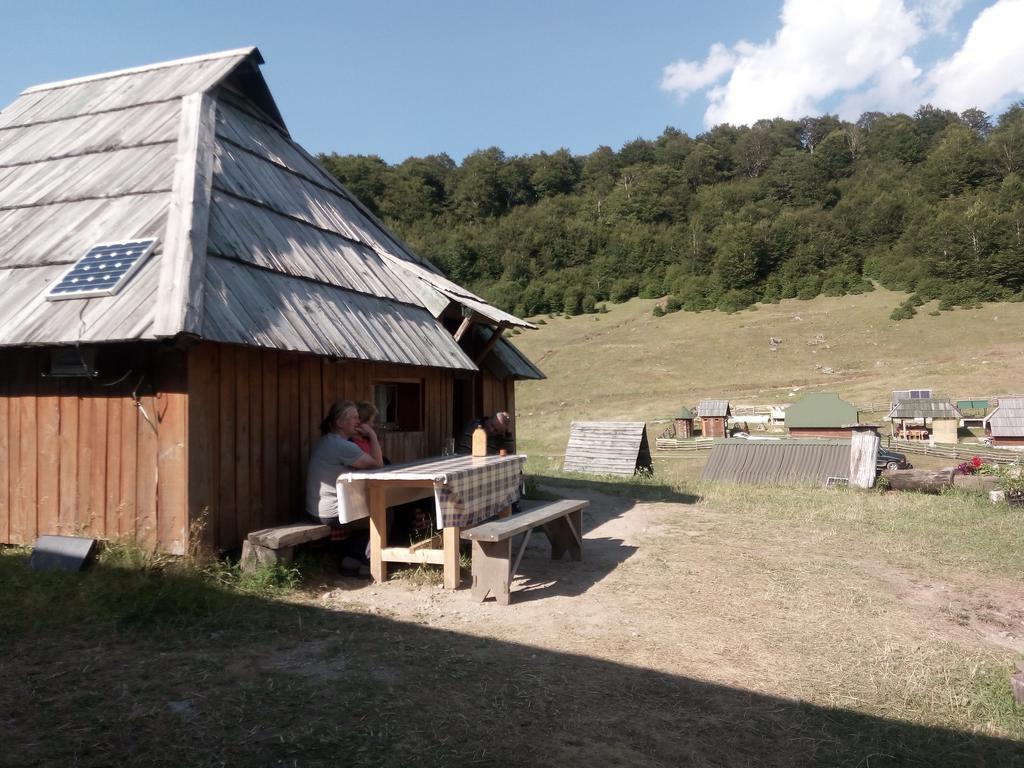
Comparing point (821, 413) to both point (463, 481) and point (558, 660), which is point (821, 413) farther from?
point (558, 660)

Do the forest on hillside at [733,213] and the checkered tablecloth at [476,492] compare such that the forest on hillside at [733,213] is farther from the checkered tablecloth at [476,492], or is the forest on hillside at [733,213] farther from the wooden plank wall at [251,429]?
the wooden plank wall at [251,429]

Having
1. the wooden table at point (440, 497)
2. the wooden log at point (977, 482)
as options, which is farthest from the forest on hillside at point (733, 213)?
the wooden table at point (440, 497)

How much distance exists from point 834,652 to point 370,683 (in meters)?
3.53

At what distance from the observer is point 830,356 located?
50656 millimetres

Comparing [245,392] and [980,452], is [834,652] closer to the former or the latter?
[245,392]

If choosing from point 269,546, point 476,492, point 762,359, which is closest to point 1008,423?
point 762,359

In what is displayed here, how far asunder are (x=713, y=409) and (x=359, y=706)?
33963 mm

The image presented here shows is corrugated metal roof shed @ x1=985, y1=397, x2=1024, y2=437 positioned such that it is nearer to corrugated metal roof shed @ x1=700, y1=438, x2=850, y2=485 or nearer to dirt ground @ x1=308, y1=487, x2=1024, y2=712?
corrugated metal roof shed @ x1=700, y1=438, x2=850, y2=485

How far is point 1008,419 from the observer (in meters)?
31.4

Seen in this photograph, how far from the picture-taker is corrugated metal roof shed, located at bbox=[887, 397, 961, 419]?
33.5 m

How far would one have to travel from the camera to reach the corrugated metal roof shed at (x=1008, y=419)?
31047mm

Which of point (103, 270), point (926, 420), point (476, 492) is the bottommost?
point (926, 420)

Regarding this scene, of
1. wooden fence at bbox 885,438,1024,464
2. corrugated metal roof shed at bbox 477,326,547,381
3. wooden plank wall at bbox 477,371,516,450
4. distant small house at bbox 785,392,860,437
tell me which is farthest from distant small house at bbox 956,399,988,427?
corrugated metal roof shed at bbox 477,326,547,381

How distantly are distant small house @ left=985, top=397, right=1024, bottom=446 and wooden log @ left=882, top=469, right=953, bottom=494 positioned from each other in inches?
789
